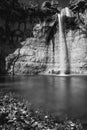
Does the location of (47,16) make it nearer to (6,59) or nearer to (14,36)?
(14,36)

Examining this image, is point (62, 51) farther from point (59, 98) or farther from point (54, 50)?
point (59, 98)

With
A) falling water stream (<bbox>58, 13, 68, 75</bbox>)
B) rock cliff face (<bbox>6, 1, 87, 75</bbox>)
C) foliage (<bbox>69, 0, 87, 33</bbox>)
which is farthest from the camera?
foliage (<bbox>69, 0, 87, 33</bbox>)

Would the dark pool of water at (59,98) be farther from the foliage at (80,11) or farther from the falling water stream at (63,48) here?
the foliage at (80,11)

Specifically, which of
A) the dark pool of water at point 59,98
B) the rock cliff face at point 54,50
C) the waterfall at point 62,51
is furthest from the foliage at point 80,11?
the dark pool of water at point 59,98

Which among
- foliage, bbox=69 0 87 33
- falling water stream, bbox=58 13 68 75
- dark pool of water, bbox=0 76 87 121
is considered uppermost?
foliage, bbox=69 0 87 33

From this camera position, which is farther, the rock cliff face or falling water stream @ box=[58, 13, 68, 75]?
falling water stream @ box=[58, 13, 68, 75]

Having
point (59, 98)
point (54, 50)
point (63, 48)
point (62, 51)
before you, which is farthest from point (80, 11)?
point (59, 98)

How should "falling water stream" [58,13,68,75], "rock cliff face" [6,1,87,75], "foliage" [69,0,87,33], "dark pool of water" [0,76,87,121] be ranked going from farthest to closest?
"foliage" [69,0,87,33], "falling water stream" [58,13,68,75], "rock cliff face" [6,1,87,75], "dark pool of water" [0,76,87,121]

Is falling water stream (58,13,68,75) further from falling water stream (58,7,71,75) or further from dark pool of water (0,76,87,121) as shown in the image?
dark pool of water (0,76,87,121)

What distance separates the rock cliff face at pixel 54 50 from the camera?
3956cm

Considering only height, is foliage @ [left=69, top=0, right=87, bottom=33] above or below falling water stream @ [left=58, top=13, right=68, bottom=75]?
above

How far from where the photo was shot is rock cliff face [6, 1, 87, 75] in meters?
39.6

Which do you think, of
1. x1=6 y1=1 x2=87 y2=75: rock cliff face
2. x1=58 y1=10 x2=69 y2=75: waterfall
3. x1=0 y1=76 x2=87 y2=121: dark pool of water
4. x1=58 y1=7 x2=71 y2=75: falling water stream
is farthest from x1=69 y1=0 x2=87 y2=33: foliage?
x1=0 y1=76 x2=87 y2=121: dark pool of water

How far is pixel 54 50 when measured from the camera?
42844 mm
